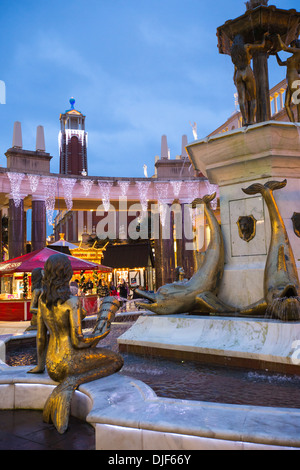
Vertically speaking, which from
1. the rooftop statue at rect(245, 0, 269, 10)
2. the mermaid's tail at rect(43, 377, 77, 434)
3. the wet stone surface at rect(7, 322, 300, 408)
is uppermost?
the rooftop statue at rect(245, 0, 269, 10)

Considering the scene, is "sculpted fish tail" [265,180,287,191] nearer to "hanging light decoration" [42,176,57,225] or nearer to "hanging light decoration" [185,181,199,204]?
"hanging light decoration" [42,176,57,225]

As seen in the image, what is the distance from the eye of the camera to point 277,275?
4867mm

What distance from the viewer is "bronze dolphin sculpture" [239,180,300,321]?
4441 millimetres

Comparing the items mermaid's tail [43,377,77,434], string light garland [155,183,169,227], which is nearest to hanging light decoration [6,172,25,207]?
string light garland [155,183,169,227]

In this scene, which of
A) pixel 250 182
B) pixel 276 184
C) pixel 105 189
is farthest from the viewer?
pixel 105 189

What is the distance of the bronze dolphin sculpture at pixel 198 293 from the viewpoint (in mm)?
5453

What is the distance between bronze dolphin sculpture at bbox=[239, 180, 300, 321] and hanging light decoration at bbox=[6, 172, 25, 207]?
60.1 ft

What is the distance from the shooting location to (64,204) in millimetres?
25578

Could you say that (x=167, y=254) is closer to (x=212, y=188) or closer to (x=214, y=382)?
(x=212, y=188)

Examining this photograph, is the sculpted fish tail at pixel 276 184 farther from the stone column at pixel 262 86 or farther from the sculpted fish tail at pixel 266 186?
the stone column at pixel 262 86

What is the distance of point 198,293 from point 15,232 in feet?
58.8

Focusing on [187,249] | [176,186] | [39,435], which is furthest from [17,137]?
[39,435]

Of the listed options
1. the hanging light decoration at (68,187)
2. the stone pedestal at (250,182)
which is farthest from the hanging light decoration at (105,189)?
the stone pedestal at (250,182)
